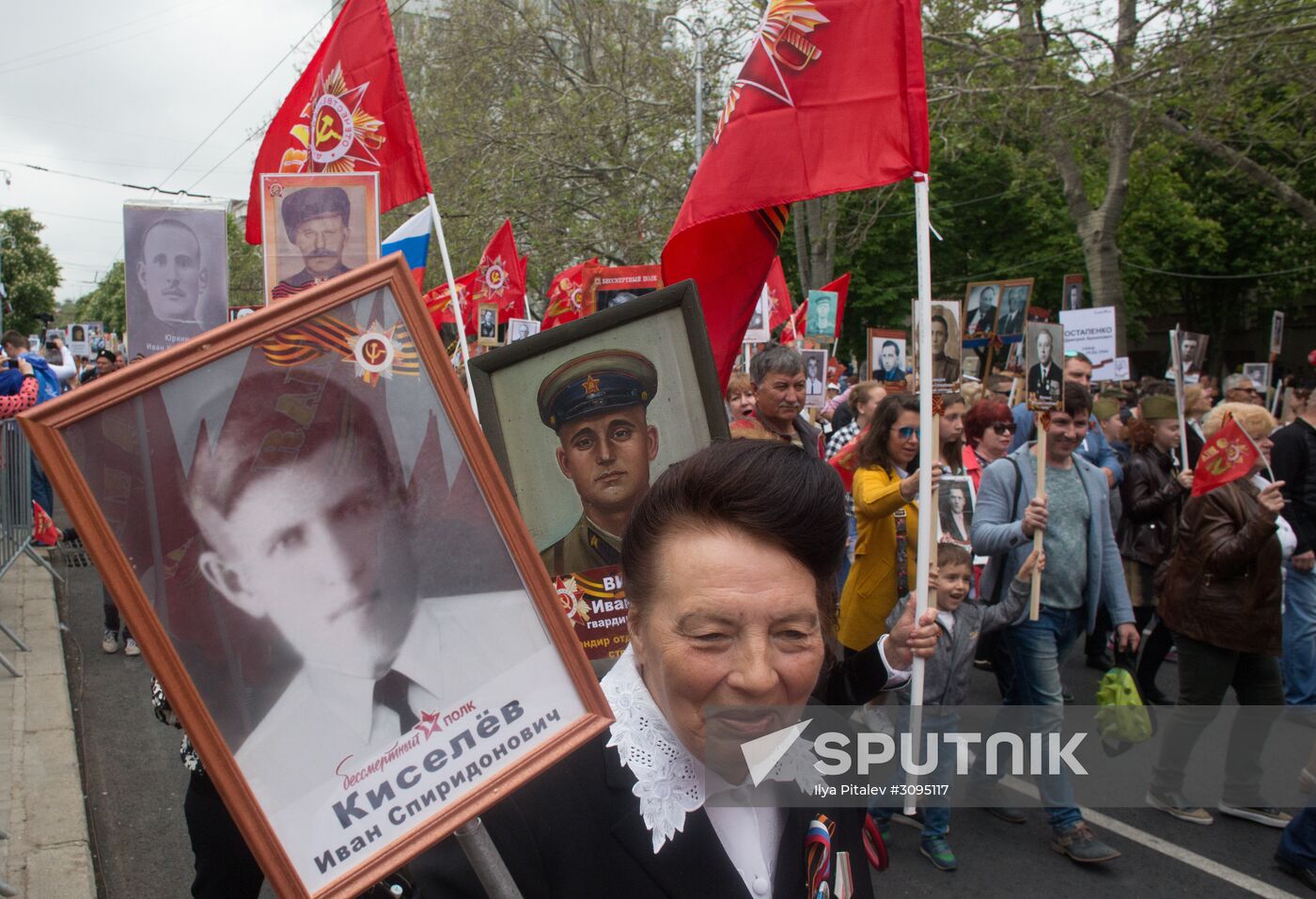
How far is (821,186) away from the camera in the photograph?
3443 millimetres

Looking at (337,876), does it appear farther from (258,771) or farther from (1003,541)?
(1003,541)

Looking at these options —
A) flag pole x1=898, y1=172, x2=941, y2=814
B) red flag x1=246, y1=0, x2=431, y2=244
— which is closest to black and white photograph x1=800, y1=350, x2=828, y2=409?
red flag x1=246, y1=0, x2=431, y2=244

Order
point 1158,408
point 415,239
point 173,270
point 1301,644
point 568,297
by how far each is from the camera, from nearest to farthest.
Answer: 1. point 1301,644
2. point 415,239
3. point 173,270
4. point 1158,408
5. point 568,297

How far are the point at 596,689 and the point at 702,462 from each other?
34 centimetres

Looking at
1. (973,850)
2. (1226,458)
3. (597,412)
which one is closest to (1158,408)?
(1226,458)

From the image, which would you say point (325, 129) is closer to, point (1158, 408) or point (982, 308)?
point (1158, 408)

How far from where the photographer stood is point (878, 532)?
15.9 ft

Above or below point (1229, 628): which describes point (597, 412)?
above

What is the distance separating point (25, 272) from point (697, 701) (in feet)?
254

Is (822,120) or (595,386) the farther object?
(822,120)

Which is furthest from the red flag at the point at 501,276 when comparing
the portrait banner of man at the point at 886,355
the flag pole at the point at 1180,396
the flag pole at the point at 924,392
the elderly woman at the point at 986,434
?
the flag pole at the point at 924,392

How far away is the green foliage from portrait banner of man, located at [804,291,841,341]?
196 feet

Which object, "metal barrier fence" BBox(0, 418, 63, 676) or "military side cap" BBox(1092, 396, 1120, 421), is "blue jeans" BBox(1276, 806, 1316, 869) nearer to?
"military side cap" BBox(1092, 396, 1120, 421)

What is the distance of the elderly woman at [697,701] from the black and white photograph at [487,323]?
10.5 metres
